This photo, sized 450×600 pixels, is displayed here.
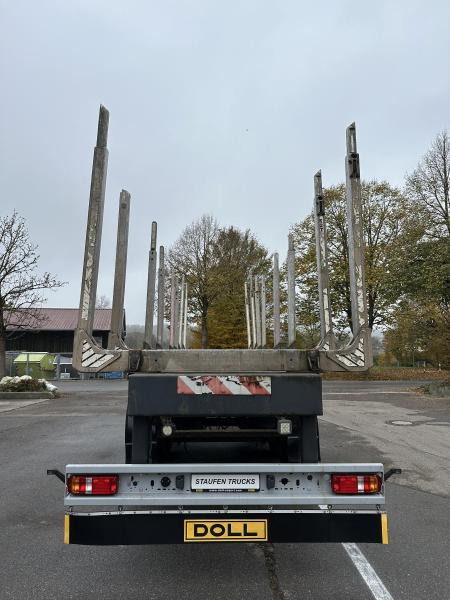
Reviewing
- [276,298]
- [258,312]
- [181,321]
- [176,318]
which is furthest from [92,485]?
[181,321]

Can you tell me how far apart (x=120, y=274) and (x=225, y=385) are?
1161 millimetres

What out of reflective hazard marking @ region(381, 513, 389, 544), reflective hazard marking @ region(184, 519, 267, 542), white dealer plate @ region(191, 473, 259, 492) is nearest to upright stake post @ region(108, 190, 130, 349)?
white dealer plate @ region(191, 473, 259, 492)

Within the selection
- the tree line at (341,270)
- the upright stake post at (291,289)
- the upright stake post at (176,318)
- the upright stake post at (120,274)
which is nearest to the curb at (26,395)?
the tree line at (341,270)

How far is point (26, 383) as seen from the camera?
787 inches

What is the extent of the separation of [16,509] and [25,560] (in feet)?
4.95

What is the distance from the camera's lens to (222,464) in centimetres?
321

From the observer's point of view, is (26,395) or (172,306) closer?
(172,306)

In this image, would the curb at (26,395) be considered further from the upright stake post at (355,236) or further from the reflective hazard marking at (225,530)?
the upright stake post at (355,236)

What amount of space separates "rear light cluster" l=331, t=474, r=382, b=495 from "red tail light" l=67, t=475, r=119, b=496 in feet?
4.63

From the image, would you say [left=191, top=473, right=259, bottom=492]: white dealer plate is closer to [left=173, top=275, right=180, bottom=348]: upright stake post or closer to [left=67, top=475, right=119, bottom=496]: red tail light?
[left=67, top=475, right=119, bottom=496]: red tail light

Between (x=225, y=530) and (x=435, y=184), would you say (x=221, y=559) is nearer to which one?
(x=225, y=530)

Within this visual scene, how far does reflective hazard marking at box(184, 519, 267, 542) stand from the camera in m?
3.12

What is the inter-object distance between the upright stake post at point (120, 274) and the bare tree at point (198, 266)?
136 inches

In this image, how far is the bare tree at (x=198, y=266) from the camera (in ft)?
32.7
